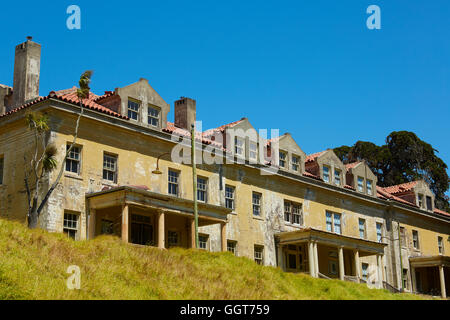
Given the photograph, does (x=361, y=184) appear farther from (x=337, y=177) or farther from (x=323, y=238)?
(x=323, y=238)

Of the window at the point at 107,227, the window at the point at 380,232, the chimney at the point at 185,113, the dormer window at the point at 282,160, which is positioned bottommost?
the window at the point at 107,227

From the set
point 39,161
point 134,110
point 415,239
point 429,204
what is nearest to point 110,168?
point 134,110

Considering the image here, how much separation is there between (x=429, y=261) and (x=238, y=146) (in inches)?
831

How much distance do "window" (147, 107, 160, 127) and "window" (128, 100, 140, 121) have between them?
844 mm

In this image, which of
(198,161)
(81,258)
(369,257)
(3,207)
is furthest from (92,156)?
(369,257)

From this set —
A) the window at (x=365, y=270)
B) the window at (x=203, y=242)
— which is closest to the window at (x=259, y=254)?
the window at (x=203, y=242)

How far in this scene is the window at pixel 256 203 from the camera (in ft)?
128

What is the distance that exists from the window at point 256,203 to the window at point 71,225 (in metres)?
13.1

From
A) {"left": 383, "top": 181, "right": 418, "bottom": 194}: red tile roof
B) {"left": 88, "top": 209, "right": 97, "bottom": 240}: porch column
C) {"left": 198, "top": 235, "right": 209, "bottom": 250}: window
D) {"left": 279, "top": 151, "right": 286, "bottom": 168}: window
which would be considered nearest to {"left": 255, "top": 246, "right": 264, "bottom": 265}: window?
{"left": 198, "top": 235, "right": 209, "bottom": 250}: window

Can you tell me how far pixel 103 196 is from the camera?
29250 mm

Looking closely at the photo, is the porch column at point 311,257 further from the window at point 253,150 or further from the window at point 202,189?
the window at point 202,189

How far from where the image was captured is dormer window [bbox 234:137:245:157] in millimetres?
39028

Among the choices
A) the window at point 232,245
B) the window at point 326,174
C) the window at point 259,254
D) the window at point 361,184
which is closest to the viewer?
the window at point 232,245
